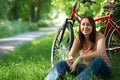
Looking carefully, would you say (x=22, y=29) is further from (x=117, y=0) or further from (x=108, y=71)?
(x=108, y=71)

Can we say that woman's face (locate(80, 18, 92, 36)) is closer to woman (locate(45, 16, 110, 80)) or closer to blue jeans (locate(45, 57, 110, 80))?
woman (locate(45, 16, 110, 80))

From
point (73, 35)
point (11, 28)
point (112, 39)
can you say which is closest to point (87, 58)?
point (73, 35)

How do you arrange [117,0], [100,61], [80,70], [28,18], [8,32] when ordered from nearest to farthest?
[100,61], [80,70], [117,0], [8,32], [28,18]

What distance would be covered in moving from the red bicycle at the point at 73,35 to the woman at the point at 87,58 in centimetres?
54

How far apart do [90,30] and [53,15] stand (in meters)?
105

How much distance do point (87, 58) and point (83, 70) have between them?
0.18m

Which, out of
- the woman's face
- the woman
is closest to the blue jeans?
the woman

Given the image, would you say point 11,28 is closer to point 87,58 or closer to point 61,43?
point 61,43

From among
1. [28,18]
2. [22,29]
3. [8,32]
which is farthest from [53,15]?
[8,32]

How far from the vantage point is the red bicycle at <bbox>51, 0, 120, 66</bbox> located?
20.2 ft

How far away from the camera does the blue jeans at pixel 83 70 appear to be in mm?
5152

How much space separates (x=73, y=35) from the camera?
6137 mm

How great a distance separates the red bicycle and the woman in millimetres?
539

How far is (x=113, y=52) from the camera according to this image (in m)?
6.61
